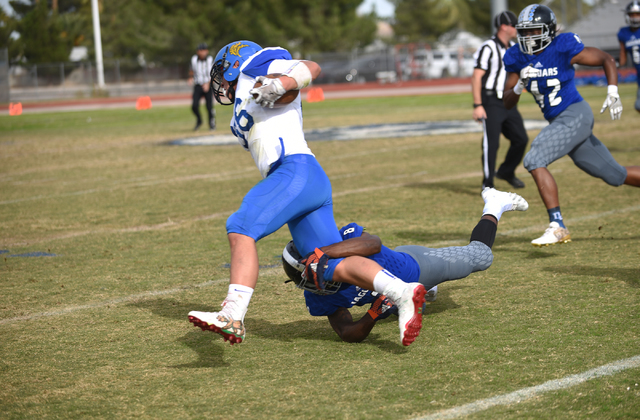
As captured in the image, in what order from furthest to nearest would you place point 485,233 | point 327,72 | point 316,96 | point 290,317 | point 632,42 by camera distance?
point 327,72
point 316,96
point 632,42
point 290,317
point 485,233

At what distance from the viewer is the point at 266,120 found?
12.9 ft

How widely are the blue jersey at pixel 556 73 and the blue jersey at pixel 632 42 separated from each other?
6635 mm

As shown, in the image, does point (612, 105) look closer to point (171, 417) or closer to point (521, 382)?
point (521, 382)

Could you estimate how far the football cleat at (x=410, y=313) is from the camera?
354cm

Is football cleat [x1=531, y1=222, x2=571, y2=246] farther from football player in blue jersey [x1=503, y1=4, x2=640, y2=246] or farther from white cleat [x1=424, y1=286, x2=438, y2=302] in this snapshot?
white cleat [x1=424, y1=286, x2=438, y2=302]

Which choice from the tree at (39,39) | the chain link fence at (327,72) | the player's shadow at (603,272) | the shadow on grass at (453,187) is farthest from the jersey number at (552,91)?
the tree at (39,39)

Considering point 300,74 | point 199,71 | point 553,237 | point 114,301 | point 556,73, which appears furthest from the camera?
point 199,71

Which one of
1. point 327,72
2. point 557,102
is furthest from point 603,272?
point 327,72

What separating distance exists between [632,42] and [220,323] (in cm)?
1085

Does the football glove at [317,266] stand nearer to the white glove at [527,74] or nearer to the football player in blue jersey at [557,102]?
the football player in blue jersey at [557,102]

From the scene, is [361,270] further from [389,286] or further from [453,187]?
[453,187]

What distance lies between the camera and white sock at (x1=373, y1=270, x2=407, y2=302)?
11.8ft

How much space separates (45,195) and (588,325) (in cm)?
783

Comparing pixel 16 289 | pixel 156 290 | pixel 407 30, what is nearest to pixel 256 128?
pixel 156 290
